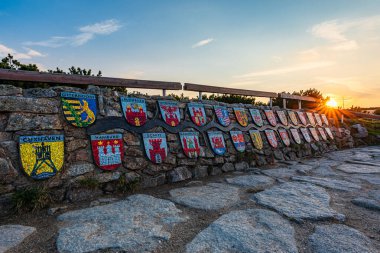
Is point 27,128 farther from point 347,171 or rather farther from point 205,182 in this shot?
point 347,171

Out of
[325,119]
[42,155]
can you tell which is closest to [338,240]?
[42,155]

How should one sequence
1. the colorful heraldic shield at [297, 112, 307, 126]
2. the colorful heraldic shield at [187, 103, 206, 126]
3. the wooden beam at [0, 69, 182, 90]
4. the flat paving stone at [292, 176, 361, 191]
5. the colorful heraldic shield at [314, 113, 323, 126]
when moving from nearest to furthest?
the wooden beam at [0, 69, 182, 90] < the flat paving stone at [292, 176, 361, 191] < the colorful heraldic shield at [187, 103, 206, 126] < the colorful heraldic shield at [297, 112, 307, 126] < the colorful heraldic shield at [314, 113, 323, 126]

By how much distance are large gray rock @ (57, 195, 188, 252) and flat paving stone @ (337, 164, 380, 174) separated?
13.9 feet

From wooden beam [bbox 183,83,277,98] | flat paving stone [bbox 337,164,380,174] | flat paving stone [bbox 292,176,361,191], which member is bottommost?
flat paving stone [bbox 337,164,380,174]

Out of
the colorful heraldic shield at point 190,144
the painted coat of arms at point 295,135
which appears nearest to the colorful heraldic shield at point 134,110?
the colorful heraldic shield at point 190,144

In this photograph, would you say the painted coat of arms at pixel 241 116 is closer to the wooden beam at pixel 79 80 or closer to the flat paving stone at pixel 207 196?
the wooden beam at pixel 79 80

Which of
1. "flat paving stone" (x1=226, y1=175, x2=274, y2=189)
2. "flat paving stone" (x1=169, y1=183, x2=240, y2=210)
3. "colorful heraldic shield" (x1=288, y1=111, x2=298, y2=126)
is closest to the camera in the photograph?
"flat paving stone" (x1=169, y1=183, x2=240, y2=210)

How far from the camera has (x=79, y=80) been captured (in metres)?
3.84

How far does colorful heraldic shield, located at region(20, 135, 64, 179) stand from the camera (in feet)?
9.20

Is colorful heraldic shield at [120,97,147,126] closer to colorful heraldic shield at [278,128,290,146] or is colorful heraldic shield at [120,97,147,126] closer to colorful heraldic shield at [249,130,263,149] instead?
colorful heraldic shield at [249,130,263,149]

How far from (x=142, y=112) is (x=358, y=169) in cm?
482

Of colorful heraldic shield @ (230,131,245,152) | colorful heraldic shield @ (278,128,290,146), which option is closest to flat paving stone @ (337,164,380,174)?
colorful heraldic shield @ (278,128,290,146)

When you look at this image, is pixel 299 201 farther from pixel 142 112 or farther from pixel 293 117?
pixel 293 117

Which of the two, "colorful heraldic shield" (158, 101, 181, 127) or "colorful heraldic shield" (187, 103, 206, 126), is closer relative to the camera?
"colorful heraldic shield" (158, 101, 181, 127)
